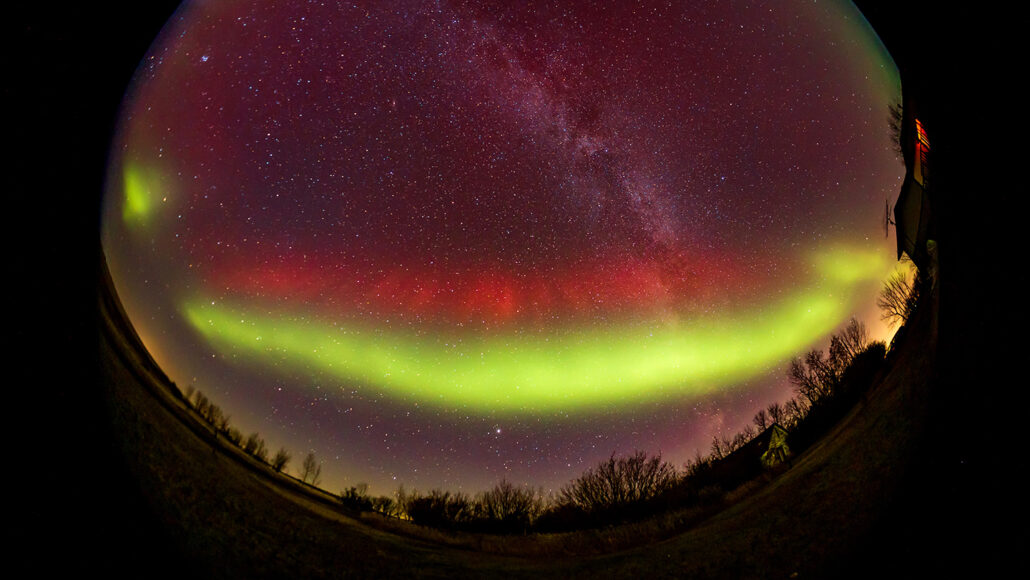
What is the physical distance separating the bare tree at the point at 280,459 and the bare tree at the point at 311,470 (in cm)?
10

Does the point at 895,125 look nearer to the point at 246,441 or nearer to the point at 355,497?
the point at 355,497

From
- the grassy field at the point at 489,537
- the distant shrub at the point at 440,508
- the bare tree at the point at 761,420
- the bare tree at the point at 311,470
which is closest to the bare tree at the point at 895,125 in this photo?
the grassy field at the point at 489,537

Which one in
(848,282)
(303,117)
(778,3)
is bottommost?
(848,282)

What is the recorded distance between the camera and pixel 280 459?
3377 mm

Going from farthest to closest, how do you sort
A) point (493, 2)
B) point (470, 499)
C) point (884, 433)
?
point (884, 433), point (493, 2), point (470, 499)

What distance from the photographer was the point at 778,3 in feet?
12.1

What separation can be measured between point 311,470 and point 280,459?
7.0 inches

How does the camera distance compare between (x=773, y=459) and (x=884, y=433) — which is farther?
(x=884, y=433)

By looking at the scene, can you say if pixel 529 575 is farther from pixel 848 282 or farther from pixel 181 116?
pixel 181 116

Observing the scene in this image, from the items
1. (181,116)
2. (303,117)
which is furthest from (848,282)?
(181,116)

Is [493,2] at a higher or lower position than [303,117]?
higher

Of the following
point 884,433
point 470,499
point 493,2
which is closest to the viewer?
point 470,499

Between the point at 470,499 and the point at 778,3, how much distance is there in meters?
3.09

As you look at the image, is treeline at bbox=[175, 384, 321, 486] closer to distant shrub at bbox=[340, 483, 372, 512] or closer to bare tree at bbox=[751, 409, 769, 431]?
distant shrub at bbox=[340, 483, 372, 512]
